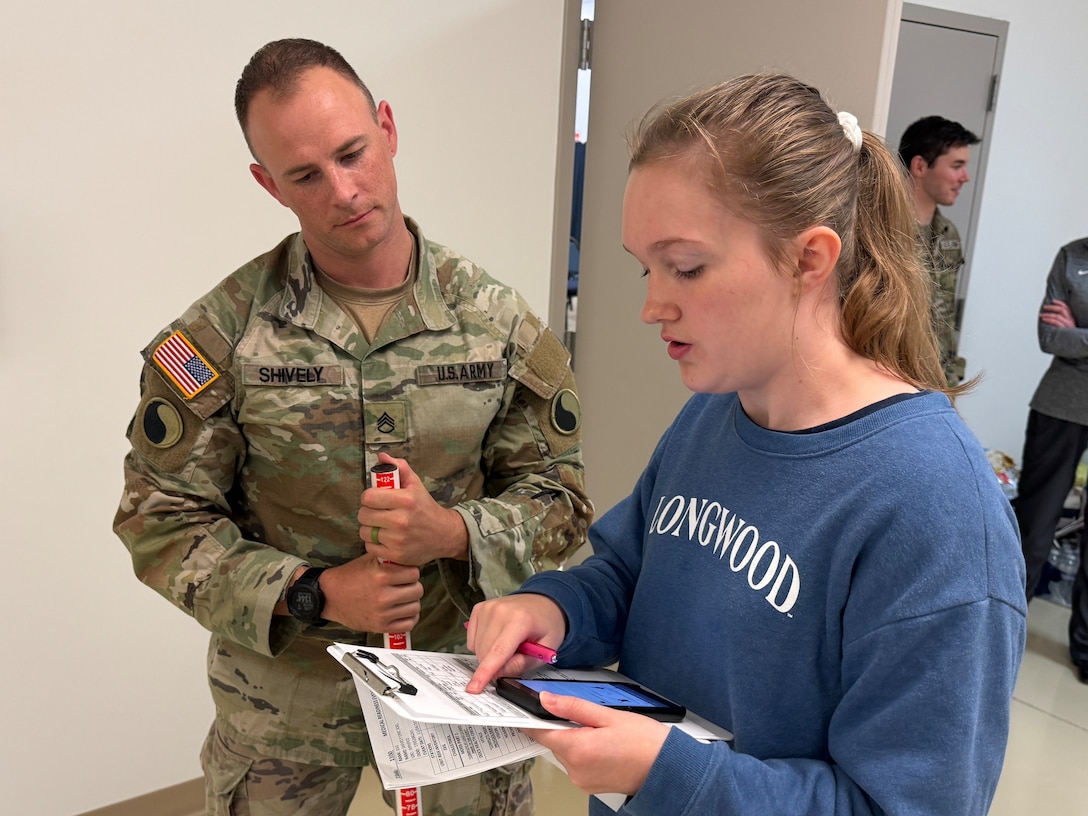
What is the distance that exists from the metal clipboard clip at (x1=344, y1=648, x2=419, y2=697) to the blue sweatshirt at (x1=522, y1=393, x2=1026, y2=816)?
23 centimetres

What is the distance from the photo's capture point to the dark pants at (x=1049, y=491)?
335 centimetres

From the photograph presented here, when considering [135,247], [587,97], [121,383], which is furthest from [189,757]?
[587,97]

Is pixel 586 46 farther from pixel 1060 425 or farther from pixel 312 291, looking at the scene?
pixel 1060 425

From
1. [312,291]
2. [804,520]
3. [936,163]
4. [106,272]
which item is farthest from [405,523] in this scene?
[936,163]

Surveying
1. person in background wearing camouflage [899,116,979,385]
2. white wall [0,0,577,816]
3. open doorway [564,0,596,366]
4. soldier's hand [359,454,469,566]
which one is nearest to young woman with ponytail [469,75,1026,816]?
soldier's hand [359,454,469,566]

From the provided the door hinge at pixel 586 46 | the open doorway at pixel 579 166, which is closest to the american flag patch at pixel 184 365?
the open doorway at pixel 579 166

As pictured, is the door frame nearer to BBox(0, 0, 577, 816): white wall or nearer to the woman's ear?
BBox(0, 0, 577, 816): white wall

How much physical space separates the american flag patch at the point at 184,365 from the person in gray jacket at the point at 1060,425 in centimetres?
329

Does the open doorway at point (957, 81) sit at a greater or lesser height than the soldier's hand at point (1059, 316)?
greater

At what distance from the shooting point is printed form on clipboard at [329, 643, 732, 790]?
80 cm

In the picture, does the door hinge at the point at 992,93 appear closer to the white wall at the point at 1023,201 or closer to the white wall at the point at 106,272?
the white wall at the point at 1023,201

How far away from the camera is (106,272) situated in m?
1.97

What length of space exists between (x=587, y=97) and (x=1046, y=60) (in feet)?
8.68

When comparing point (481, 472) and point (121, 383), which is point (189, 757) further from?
point (481, 472)
